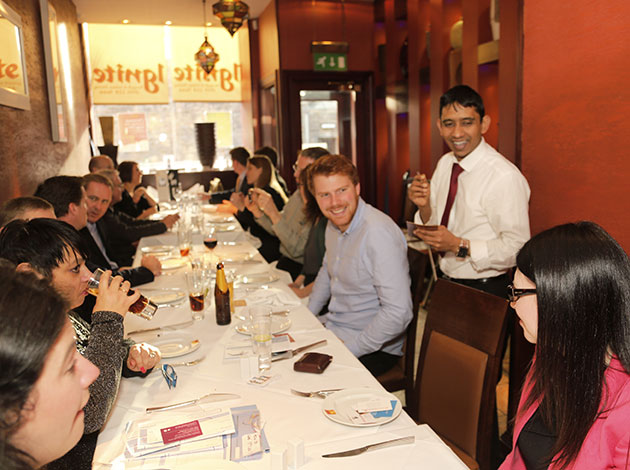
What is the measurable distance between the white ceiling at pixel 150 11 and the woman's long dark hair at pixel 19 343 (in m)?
7.42

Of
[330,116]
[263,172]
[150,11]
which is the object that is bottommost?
[263,172]

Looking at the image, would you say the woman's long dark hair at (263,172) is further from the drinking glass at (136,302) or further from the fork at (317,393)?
the fork at (317,393)

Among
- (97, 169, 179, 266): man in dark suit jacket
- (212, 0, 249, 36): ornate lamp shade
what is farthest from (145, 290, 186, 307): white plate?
(212, 0, 249, 36): ornate lamp shade

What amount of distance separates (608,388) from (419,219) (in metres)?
2.26

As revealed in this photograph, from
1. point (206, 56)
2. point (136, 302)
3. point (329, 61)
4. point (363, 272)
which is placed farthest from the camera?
point (329, 61)

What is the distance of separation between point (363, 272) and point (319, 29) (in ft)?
18.6

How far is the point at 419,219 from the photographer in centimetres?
332

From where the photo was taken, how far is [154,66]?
9078mm

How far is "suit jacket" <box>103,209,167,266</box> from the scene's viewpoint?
470cm

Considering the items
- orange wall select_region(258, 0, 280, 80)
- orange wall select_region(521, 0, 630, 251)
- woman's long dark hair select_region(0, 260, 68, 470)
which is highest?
orange wall select_region(258, 0, 280, 80)

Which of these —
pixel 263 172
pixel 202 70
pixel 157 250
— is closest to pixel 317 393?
pixel 157 250

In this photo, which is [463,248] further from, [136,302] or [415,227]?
[136,302]

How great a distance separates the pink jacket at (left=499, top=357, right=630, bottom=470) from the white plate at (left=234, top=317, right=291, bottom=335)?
3.94ft

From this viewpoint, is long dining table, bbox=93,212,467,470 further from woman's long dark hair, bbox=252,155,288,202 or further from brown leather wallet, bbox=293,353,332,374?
woman's long dark hair, bbox=252,155,288,202
